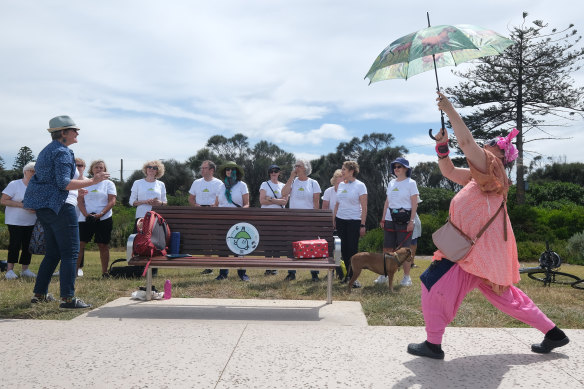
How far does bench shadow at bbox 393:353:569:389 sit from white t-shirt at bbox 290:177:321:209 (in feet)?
14.7

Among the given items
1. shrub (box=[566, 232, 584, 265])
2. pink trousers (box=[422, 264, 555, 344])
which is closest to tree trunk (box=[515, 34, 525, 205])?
shrub (box=[566, 232, 584, 265])

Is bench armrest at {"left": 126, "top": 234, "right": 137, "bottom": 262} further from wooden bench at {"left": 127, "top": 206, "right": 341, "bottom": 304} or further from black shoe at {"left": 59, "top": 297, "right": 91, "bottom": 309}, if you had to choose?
wooden bench at {"left": 127, "top": 206, "right": 341, "bottom": 304}

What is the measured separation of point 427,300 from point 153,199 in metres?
5.25

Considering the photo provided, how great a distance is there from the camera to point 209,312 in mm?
5207

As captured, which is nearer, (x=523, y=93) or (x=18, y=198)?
(x=18, y=198)

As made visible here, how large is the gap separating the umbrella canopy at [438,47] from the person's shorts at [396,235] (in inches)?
133

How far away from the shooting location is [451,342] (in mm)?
4086

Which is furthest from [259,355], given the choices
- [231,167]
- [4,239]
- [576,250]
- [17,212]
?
[4,239]

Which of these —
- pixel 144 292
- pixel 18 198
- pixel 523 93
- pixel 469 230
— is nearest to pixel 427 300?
pixel 469 230

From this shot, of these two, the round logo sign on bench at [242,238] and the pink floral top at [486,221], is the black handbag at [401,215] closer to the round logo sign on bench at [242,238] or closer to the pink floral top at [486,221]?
the round logo sign on bench at [242,238]

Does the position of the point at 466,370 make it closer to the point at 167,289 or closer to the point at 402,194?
the point at 167,289

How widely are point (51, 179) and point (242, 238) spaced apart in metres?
2.23

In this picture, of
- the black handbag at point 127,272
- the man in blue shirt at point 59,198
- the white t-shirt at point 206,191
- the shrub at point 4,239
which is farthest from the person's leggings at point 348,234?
the shrub at point 4,239

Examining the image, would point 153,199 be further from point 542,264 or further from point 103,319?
point 542,264
